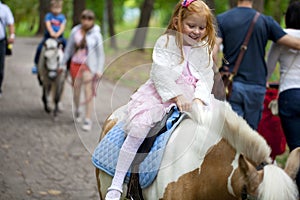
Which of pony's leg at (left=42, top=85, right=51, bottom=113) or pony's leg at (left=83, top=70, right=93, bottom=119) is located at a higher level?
pony's leg at (left=83, top=70, right=93, bottom=119)

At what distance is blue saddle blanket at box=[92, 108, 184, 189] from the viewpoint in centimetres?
393

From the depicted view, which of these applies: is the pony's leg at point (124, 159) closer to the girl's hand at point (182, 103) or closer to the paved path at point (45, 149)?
the girl's hand at point (182, 103)

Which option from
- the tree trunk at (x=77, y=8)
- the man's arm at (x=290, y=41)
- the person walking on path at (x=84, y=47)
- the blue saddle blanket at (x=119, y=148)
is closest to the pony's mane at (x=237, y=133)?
the blue saddle blanket at (x=119, y=148)

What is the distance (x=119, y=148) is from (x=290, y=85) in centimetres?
225

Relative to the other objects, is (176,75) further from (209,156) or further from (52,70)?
(52,70)

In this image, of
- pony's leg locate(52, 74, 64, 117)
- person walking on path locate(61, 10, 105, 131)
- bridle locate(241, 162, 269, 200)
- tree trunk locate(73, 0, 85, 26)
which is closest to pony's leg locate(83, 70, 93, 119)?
person walking on path locate(61, 10, 105, 131)

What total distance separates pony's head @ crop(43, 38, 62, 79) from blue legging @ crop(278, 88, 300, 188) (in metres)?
6.11

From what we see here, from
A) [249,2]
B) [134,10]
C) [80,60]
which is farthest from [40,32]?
[249,2]

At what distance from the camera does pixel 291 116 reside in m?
5.64

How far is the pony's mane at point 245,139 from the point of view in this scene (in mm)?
3613

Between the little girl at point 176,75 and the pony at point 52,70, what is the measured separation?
701 centimetres

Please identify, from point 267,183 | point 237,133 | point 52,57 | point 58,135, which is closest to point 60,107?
point 52,57

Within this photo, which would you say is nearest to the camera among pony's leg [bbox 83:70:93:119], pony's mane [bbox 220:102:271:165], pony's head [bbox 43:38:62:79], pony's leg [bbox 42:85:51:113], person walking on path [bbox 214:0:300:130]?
pony's mane [bbox 220:102:271:165]

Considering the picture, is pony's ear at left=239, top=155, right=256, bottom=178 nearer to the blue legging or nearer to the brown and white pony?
the brown and white pony
